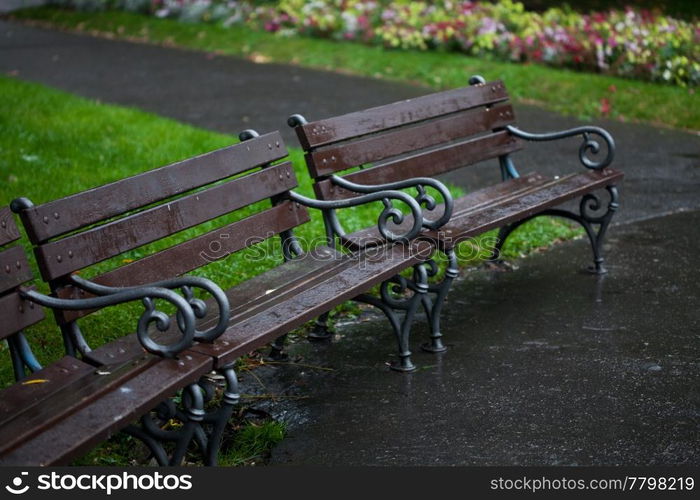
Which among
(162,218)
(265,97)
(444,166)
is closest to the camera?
(162,218)

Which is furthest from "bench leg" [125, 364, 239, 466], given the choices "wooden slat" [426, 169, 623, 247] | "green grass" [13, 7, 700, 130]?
"green grass" [13, 7, 700, 130]

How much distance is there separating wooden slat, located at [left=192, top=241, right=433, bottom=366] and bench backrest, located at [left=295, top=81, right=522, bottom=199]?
2.00 ft

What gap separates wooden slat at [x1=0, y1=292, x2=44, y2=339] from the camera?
358 centimetres

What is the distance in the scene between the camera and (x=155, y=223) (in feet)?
13.6

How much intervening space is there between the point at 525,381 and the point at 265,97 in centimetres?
660

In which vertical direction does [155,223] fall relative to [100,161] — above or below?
above

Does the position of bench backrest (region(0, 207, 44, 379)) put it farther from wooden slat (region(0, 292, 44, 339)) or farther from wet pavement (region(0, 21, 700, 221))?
wet pavement (region(0, 21, 700, 221))

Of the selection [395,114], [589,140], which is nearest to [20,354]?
[395,114]

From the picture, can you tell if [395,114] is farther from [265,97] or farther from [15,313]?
[265,97]

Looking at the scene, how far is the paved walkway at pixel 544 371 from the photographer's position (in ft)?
12.6

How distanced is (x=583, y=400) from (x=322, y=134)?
1.79 m

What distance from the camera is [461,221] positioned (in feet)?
16.9

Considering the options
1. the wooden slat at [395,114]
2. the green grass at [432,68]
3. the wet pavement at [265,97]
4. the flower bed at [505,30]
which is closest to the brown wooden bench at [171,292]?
the wooden slat at [395,114]

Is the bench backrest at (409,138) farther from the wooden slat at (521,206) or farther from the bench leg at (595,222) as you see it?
the bench leg at (595,222)
